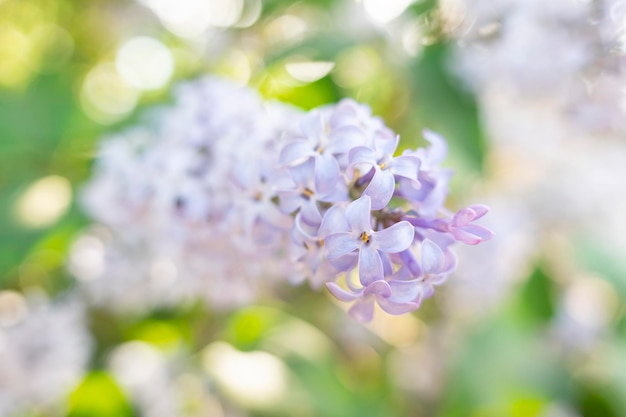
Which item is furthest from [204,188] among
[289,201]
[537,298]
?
[537,298]

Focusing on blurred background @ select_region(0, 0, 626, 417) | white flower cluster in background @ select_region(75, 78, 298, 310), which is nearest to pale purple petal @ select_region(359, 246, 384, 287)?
white flower cluster in background @ select_region(75, 78, 298, 310)

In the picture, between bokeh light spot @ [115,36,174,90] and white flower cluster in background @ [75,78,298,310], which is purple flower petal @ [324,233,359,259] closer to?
white flower cluster in background @ [75,78,298,310]

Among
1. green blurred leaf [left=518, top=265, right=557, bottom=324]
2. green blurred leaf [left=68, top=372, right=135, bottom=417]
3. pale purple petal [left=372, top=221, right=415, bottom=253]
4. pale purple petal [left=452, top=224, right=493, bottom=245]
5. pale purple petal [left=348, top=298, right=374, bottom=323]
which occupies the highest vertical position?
pale purple petal [left=372, top=221, right=415, bottom=253]

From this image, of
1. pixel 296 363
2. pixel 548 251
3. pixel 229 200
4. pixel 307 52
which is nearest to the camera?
pixel 229 200

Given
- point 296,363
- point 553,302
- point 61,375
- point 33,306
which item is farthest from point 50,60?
point 553,302

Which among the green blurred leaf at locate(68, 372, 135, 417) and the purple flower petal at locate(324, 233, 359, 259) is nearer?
the purple flower petal at locate(324, 233, 359, 259)

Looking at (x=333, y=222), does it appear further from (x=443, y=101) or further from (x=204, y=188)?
(x=443, y=101)

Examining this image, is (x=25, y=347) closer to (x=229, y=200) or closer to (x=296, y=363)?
(x=296, y=363)
